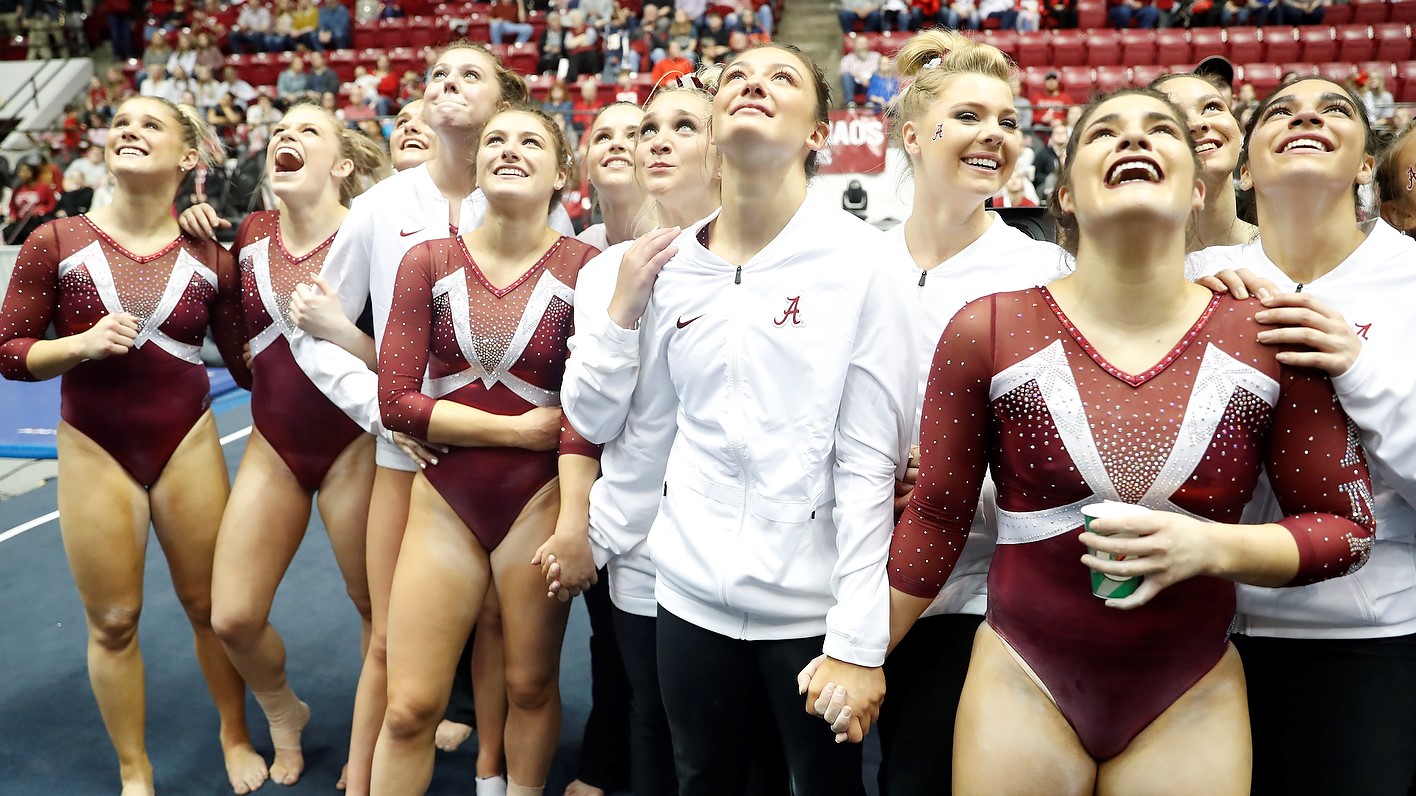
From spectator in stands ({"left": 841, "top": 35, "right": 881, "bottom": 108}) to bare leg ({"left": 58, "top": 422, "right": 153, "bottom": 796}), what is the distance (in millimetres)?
9785

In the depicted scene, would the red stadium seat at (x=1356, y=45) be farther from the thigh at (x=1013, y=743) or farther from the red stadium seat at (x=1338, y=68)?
the thigh at (x=1013, y=743)

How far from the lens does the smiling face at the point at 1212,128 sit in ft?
7.98

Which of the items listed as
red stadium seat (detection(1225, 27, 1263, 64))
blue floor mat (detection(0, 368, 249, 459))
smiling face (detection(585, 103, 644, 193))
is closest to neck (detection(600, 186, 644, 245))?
smiling face (detection(585, 103, 644, 193))

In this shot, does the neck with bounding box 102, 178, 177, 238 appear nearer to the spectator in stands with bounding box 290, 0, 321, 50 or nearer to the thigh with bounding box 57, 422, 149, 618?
the thigh with bounding box 57, 422, 149, 618

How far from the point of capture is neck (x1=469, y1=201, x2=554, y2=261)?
8.64 ft

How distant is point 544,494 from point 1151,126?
1.56 m

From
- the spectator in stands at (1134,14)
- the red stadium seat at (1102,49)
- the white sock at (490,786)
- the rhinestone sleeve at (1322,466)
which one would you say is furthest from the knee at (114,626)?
the spectator in stands at (1134,14)

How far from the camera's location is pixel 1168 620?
1658 mm

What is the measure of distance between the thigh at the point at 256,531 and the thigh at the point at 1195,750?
7.65ft

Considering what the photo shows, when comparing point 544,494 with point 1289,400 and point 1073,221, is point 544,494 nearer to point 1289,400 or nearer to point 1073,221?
point 1073,221

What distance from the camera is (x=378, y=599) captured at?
2.88 meters

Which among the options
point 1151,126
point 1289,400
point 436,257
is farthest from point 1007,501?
point 436,257

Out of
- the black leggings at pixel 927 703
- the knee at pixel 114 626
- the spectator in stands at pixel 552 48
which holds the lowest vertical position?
the knee at pixel 114 626

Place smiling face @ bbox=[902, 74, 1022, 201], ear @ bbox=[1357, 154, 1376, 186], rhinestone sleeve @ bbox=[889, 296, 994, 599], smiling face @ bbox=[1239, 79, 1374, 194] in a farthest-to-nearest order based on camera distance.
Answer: smiling face @ bbox=[902, 74, 1022, 201] < ear @ bbox=[1357, 154, 1376, 186] < smiling face @ bbox=[1239, 79, 1374, 194] < rhinestone sleeve @ bbox=[889, 296, 994, 599]
